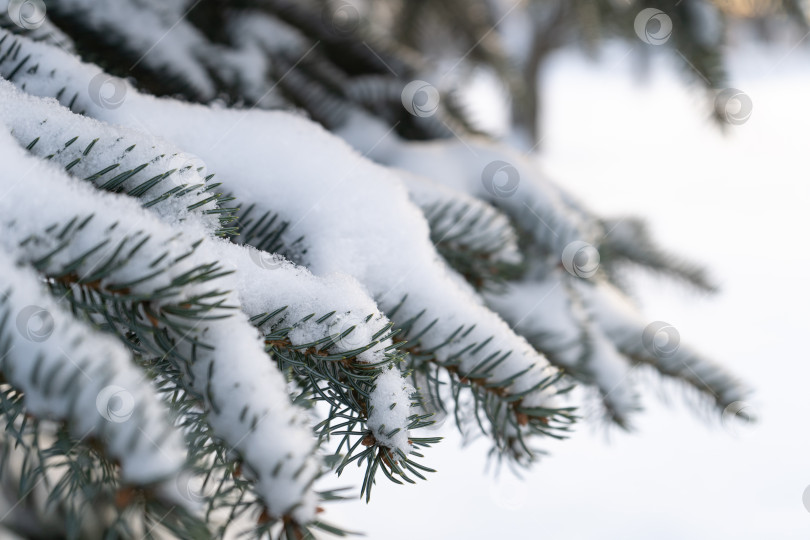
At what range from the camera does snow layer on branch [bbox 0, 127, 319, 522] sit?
0.39m

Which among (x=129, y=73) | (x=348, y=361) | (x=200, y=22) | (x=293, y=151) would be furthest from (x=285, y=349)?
(x=200, y=22)

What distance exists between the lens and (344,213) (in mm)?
687

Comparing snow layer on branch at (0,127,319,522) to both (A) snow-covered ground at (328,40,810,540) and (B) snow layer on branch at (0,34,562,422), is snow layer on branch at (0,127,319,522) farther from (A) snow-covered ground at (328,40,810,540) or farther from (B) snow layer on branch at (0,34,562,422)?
(A) snow-covered ground at (328,40,810,540)

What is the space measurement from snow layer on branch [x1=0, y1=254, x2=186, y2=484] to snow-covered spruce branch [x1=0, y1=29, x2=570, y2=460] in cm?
29

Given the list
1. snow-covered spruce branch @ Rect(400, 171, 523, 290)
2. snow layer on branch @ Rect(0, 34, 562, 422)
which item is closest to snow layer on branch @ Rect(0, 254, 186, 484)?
snow layer on branch @ Rect(0, 34, 562, 422)

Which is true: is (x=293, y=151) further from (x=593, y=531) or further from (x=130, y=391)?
(x=593, y=531)

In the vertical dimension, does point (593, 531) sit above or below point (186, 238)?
above

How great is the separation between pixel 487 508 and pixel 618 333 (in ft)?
3.57

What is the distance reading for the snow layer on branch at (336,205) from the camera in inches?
25.5

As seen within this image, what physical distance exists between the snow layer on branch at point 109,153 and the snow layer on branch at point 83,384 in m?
0.14

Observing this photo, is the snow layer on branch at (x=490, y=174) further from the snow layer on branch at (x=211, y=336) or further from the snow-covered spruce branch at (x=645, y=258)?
the snow layer on branch at (x=211, y=336)

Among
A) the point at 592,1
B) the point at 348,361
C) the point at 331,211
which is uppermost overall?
the point at 592,1

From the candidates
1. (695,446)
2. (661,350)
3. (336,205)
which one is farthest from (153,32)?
(695,446)

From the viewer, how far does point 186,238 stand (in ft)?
1.50
